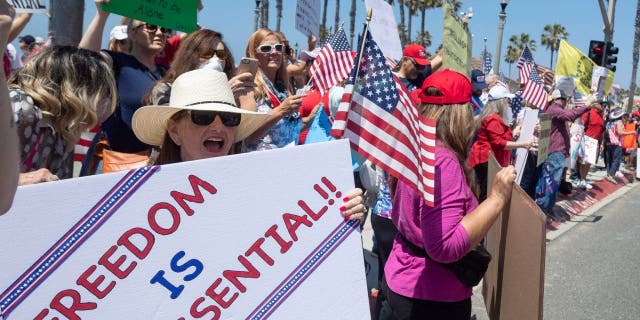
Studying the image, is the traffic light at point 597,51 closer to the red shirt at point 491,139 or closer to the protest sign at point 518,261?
the red shirt at point 491,139

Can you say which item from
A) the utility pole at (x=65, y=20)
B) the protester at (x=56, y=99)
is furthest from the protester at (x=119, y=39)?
the protester at (x=56, y=99)

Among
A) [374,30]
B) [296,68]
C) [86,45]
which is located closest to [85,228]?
[86,45]

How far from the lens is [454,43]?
5.08m

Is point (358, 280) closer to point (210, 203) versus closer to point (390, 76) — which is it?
point (210, 203)

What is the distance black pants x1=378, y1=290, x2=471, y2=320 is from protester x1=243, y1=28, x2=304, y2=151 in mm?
1284

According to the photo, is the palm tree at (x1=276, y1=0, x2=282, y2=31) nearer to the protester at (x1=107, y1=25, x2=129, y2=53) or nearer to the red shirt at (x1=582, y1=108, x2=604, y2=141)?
the red shirt at (x1=582, y1=108, x2=604, y2=141)

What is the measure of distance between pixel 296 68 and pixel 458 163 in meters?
4.13

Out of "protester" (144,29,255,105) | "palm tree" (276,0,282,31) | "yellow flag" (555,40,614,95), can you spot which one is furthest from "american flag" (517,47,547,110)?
"palm tree" (276,0,282,31)

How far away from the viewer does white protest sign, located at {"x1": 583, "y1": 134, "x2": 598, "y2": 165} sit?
1108 cm

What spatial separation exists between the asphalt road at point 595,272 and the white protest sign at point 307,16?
360cm

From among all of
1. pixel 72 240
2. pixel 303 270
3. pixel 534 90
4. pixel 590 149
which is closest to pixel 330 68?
pixel 534 90

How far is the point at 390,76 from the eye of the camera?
2.20 metres

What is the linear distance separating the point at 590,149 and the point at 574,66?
8.62 ft

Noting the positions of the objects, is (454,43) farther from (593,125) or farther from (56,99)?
(593,125)
